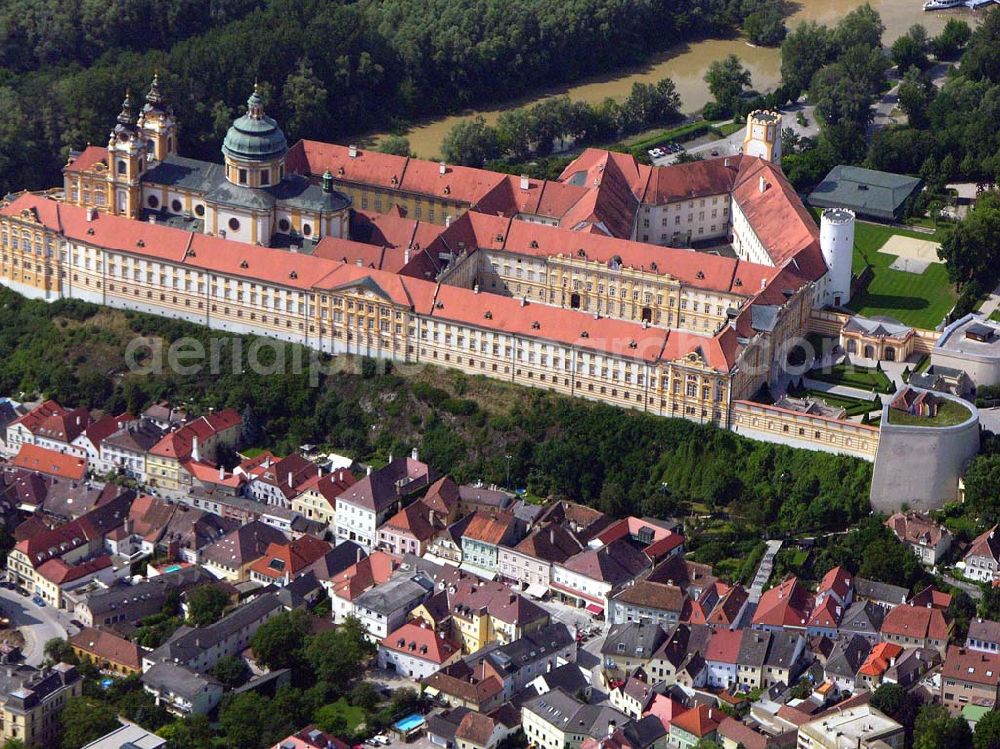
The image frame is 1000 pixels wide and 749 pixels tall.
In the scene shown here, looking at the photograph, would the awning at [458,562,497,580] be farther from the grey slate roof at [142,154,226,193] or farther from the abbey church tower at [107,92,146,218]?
the abbey church tower at [107,92,146,218]

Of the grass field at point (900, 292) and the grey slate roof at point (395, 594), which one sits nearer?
the grey slate roof at point (395, 594)

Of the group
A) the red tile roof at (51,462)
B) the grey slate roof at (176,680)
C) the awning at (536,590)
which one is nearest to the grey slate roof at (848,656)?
the awning at (536,590)

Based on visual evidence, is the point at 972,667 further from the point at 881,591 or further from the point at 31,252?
the point at 31,252

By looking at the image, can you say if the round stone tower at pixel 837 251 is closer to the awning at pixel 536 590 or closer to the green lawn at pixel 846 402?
the green lawn at pixel 846 402

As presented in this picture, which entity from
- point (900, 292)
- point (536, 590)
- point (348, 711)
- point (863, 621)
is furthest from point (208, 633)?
point (900, 292)

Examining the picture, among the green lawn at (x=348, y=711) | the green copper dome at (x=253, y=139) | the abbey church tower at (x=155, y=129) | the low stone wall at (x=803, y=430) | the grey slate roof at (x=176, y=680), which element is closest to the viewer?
the green lawn at (x=348, y=711)

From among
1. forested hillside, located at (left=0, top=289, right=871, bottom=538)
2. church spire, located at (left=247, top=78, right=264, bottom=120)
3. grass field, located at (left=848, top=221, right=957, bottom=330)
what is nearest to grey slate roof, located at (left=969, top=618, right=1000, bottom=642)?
forested hillside, located at (left=0, top=289, right=871, bottom=538)

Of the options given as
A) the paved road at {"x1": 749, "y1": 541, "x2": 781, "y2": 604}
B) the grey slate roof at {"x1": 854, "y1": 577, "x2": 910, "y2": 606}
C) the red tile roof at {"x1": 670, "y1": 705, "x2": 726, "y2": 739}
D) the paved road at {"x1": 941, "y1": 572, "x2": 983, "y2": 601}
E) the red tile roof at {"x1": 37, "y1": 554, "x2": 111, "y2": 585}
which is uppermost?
the paved road at {"x1": 941, "y1": 572, "x2": 983, "y2": 601}
